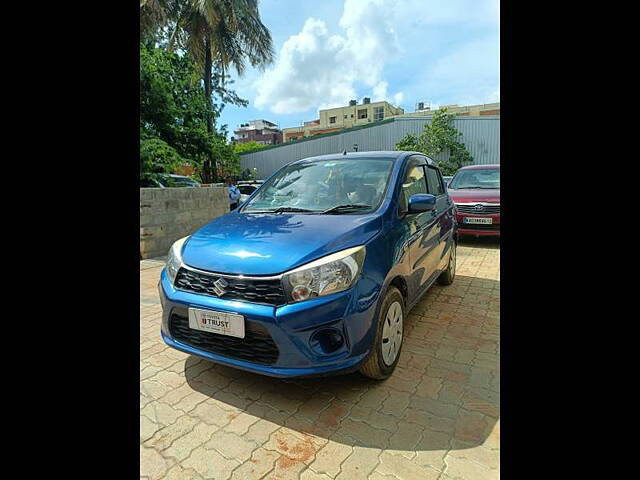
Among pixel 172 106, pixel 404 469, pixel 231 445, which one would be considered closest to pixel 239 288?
pixel 231 445

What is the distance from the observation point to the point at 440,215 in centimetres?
399

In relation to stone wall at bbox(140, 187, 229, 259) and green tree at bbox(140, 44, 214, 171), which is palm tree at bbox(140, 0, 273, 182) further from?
stone wall at bbox(140, 187, 229, 259)

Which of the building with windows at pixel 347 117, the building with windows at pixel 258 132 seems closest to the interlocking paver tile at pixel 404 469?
the building with windows at pixel 347 117

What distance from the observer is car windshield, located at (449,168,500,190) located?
8117mm

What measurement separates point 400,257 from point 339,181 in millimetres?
951

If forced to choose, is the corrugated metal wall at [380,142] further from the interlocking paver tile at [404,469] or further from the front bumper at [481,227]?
the interlocking paver tile at [404,469]

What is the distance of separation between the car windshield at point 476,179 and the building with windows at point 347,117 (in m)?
44.1

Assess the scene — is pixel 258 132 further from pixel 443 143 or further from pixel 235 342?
pixel 235 342

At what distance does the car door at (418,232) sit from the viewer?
9.92 ft
